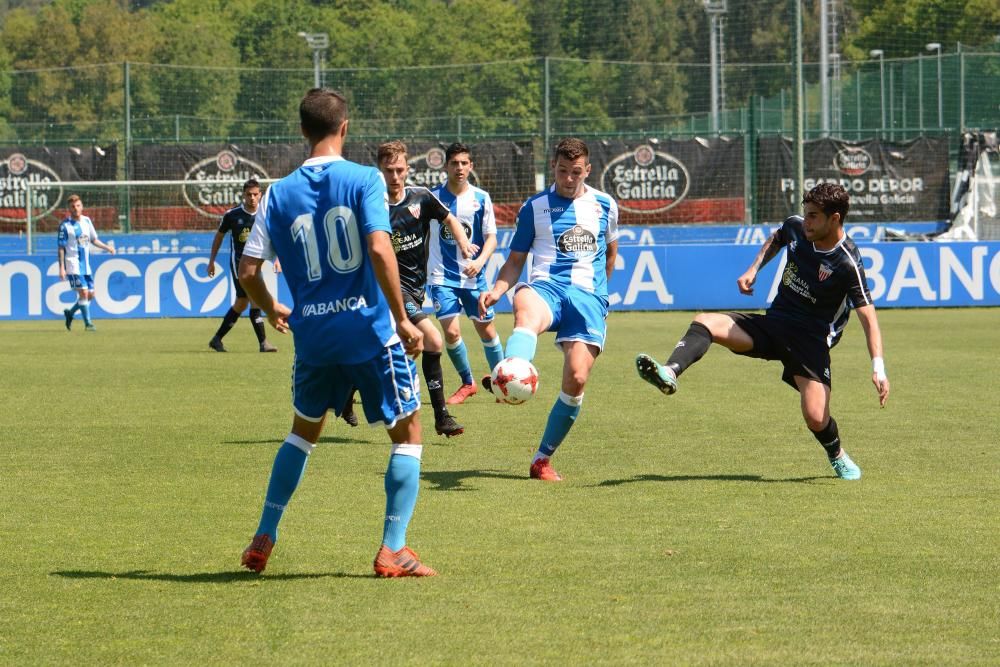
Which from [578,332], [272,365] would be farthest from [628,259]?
[578,332]

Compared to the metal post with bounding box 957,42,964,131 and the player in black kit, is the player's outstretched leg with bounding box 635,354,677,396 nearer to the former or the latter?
the player in black kit

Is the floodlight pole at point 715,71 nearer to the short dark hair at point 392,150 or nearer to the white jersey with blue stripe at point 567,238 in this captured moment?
the short dark hair at point 392,150

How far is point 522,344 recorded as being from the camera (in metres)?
7.88

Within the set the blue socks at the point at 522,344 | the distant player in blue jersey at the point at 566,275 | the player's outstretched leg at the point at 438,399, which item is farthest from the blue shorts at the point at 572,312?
the player's outstretched leg at the point at 438,399

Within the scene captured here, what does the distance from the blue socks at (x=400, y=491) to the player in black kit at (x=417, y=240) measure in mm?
4043

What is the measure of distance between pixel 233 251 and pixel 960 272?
41.6 feet

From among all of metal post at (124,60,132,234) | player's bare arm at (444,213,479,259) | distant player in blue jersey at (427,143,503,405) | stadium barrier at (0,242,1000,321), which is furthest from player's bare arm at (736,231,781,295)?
metal post at (124,60,132,234)

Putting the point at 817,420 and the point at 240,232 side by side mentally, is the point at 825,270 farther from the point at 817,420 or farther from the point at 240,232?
the point at 240,232

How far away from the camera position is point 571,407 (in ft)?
27.2

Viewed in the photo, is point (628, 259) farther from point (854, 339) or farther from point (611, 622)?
point (611, 622)

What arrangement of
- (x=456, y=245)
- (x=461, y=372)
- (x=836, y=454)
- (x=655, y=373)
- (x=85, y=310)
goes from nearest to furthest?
(x=655, y=373) < (x=836, y=454) < (x=456, y=245) < (x=461, y=372) < (x=85, y=310)

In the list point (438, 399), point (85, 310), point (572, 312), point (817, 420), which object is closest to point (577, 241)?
point (572, 312)

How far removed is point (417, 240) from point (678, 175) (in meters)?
23.6

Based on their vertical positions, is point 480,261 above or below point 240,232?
below
